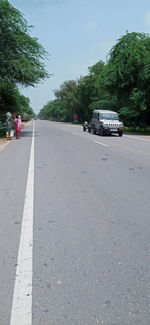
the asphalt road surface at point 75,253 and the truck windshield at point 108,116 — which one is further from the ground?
the truck windshield at point 108,116

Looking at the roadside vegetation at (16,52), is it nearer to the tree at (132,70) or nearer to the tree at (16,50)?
the tree at (16,50)

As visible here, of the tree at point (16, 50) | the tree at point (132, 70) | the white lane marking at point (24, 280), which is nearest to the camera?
the white lane marking at point (24, 280)

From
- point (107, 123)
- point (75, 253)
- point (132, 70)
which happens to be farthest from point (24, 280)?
point (132, 70)

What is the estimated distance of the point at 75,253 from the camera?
135 inches

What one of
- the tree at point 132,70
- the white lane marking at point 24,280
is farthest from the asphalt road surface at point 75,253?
the tree at point 132,70

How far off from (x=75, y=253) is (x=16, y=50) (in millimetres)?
22297

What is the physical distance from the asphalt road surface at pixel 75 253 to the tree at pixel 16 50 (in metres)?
17.6

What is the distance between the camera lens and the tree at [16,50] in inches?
835

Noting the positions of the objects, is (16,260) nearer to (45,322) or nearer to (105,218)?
(45,322)

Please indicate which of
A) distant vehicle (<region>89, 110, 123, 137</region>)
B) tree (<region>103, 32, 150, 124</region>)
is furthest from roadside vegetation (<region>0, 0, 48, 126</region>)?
tree (<region>103, 32, 150, 124</region>)

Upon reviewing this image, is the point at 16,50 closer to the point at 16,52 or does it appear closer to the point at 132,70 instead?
the point at 16,52

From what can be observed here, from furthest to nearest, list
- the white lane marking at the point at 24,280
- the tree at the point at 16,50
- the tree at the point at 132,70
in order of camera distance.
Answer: the tree at the point at 132,70, the tree at the point at 16,50, the white lane marking at the point at 24,280

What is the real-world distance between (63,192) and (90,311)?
3.79 m

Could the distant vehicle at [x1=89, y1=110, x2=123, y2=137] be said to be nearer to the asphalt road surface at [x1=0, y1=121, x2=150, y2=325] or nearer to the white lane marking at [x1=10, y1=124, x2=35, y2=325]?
the asphalt road surface at [x1=0, y1=121, x2=150, y2=325]
